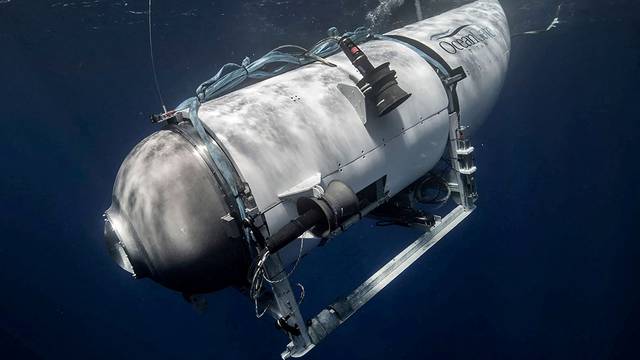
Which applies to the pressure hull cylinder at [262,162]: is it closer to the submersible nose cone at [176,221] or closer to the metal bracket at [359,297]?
the submersible nose cone at [176,221]

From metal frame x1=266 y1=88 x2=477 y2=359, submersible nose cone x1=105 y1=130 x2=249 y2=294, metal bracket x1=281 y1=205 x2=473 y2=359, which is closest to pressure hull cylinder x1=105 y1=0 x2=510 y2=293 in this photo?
submersible nose cone x1=105 y1=130 x2=249 y2=294

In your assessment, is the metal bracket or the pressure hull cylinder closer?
the pressure hull cylinder

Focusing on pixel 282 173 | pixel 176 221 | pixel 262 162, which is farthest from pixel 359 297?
pixel 176 221

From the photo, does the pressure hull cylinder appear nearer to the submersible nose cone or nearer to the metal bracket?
the submersible nose cone

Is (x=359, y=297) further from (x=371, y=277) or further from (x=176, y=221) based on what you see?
(x=176, y=221)

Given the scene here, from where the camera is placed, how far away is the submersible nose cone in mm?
2688

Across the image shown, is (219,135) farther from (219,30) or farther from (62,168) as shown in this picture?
(62,168)

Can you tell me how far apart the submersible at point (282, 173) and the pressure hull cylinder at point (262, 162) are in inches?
0.4

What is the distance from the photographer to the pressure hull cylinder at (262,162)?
272 centimetres

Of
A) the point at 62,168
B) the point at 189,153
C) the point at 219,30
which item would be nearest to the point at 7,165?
the point at 62,168

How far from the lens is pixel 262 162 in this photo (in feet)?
9.54

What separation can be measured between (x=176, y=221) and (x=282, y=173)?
903 mm

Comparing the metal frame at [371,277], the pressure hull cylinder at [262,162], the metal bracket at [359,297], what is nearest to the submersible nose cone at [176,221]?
the pressure hull cylinder at [262,162]

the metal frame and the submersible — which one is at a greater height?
the submersible
